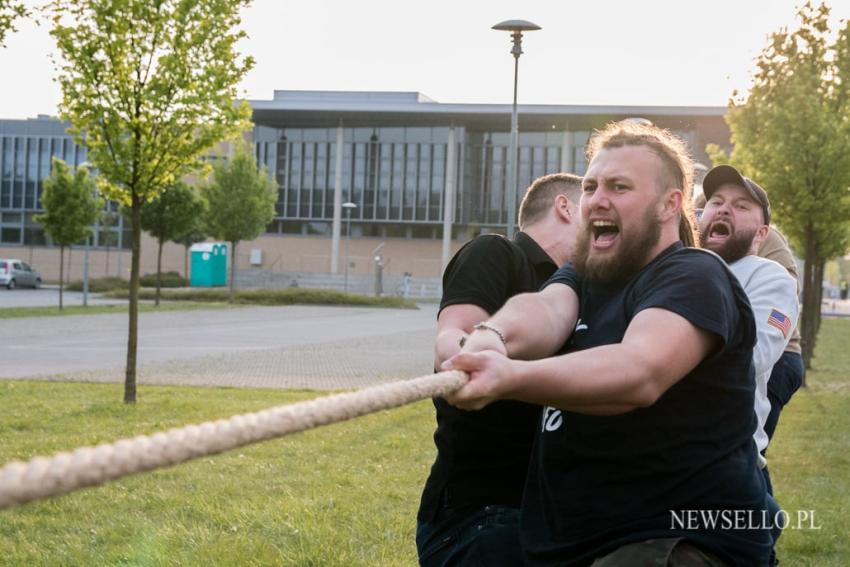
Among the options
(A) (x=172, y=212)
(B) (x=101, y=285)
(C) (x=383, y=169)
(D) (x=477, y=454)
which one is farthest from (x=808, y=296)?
(C) (x=383, y=169)

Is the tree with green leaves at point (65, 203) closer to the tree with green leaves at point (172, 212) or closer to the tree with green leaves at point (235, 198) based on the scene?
the tree with green leaves at point (172, 212)

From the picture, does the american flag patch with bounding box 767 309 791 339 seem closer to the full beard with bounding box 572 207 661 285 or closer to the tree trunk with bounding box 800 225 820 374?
the full beard with bounding box 572 207 661 285

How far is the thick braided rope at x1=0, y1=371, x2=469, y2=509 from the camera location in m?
1.41

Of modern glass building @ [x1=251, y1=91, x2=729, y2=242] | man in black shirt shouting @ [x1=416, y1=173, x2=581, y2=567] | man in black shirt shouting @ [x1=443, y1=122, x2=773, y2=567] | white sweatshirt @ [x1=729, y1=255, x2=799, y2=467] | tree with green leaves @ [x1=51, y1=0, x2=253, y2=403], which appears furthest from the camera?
modern glass building @ [x1=251, y1=91, x2=729, y2=242]

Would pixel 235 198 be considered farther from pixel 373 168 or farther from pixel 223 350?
pixel 373 168

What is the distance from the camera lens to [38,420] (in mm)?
10859

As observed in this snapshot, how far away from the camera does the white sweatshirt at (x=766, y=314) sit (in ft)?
12.1

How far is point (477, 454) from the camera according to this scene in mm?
3227

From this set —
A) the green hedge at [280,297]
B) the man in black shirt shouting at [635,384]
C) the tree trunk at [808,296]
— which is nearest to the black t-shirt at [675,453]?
the man in black shirt shouting at [635,384]

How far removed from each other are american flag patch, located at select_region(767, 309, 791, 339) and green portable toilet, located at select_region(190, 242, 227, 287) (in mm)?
61184

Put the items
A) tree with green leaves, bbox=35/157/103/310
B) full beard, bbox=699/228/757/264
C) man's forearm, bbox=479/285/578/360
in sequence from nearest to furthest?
man's forearm, bbox=479/285/578/360, full beard, bbox=699/228/757/264, tree with green leaves, bbox=35/157/103/310

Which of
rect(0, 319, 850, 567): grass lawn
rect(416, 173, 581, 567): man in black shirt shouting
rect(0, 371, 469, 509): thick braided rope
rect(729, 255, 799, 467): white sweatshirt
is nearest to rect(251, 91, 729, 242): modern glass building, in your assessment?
rect(0, 319, 850, 567): grass lawn

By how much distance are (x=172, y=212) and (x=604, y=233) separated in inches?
1535

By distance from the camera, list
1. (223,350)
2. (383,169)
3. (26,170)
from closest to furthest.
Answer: (223,350), (383,169), (26,170)
